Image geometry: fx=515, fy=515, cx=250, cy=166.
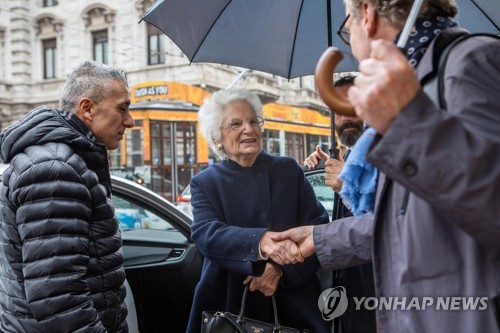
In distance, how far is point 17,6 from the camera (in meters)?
25.3

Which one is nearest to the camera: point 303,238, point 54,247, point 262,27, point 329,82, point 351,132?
point 329,82

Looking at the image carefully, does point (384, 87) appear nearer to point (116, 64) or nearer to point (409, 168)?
point (409, 168)

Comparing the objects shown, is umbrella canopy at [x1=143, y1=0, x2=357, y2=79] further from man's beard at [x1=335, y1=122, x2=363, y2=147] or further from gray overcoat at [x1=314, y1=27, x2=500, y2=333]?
gray overcoat at [x1=314, y1=27, x2=500, y2=333]

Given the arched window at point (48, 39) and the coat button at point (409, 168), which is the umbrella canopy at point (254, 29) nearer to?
the coat button at point (409, 168)

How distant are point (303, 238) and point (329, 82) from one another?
3.25ft

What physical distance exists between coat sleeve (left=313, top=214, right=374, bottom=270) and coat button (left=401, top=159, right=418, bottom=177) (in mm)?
830

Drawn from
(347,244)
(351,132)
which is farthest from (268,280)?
(351,132)

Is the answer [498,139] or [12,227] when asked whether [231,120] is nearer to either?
[12,227]

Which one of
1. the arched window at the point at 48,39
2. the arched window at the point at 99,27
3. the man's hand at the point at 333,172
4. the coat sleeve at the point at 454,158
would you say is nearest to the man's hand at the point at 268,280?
the man's hand at the point at 333,172

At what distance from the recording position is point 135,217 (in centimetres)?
336

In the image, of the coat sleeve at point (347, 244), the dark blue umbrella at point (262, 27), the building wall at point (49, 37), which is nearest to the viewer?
the coat sleeve at point (347, 244)

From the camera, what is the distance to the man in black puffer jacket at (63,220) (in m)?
1.68

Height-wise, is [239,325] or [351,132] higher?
[351,132]

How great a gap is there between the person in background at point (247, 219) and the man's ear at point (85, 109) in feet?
1.90
